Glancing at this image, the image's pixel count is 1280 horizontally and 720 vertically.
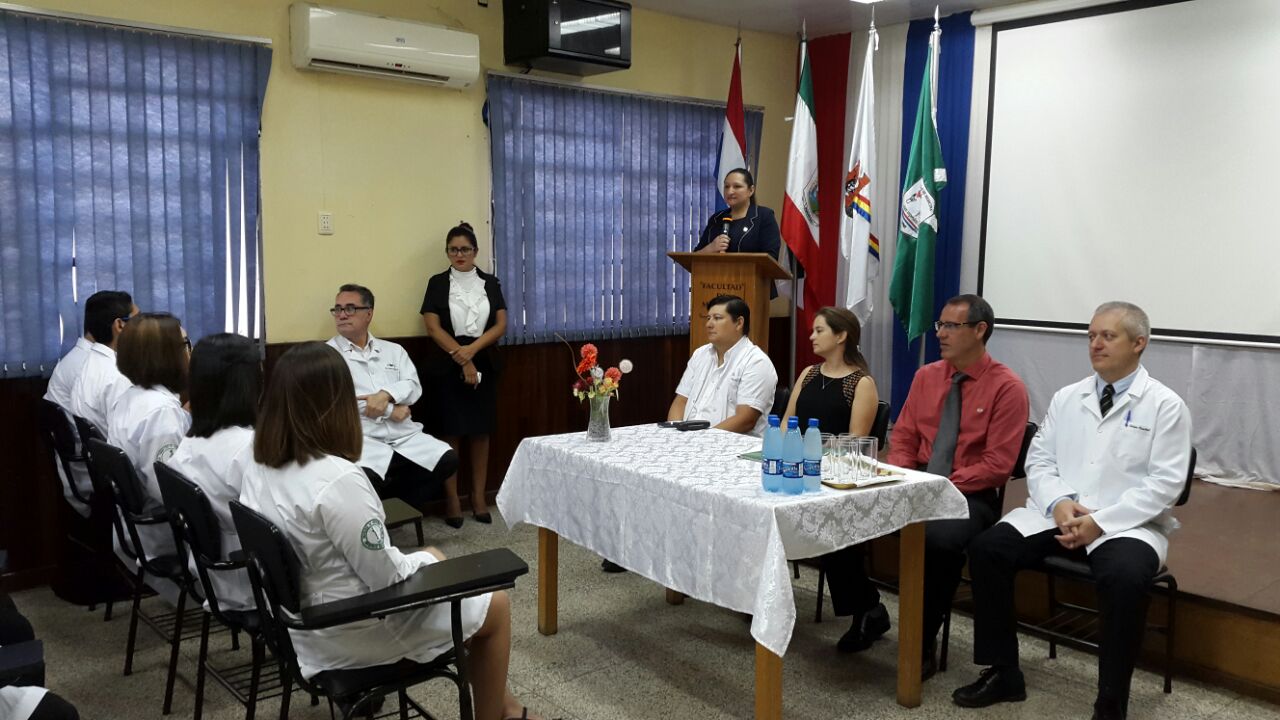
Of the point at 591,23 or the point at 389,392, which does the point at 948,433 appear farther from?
the point at 591,23

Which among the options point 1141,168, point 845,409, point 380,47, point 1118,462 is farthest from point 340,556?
point 1141,168

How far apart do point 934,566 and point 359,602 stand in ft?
6.35

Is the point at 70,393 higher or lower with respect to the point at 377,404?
higher

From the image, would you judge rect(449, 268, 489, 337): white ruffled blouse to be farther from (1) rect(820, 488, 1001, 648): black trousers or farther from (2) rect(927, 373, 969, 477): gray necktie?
(2) rect(927, 373, 969, 477): gray necktie

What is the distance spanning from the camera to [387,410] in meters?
4.61

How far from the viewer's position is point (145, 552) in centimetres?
312

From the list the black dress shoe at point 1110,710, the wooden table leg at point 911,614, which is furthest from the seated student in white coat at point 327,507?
the black dress shoe at point 1110,710

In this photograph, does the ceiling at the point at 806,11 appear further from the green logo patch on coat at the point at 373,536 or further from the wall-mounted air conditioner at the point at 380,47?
the green logo patch on coat at the point at 373,536

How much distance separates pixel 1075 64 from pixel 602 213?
2747 mm

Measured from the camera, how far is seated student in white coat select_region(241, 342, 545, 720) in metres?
2.17

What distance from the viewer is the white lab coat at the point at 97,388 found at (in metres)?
3.62

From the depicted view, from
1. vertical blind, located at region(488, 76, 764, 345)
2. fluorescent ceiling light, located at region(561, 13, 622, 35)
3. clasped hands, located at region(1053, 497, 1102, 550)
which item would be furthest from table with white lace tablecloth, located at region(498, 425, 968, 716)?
fluorescent ceiling light, located at region(561, 13, 622, 35)

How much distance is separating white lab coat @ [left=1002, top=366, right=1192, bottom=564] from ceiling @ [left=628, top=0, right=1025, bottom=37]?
332 centimetres

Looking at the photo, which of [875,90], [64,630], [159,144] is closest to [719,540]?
[64,630]
